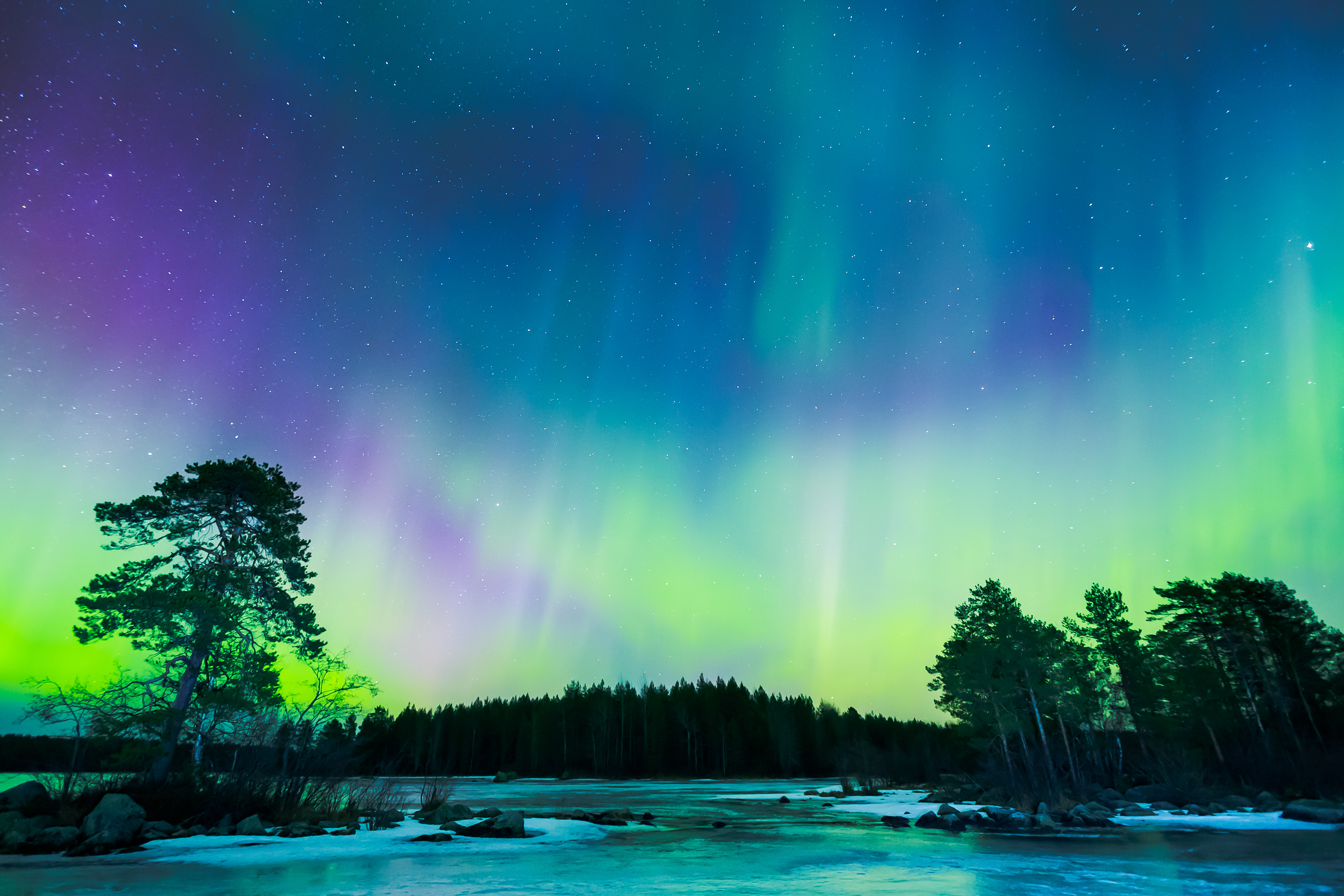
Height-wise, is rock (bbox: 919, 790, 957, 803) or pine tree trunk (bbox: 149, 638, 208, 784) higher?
pine tree trunk (bbox: 149, 638, 208, 784)

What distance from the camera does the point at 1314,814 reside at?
22.4m

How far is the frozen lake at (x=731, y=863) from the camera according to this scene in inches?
419

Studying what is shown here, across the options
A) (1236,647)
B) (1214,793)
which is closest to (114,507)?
(1214,793)

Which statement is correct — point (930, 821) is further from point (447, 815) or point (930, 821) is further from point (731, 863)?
point (447, 815)

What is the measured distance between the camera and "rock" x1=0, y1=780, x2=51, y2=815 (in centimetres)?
1731

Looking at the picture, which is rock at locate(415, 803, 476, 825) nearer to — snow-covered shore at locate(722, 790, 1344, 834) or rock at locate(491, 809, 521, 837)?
rock at locate(491, 809, 521, 837)

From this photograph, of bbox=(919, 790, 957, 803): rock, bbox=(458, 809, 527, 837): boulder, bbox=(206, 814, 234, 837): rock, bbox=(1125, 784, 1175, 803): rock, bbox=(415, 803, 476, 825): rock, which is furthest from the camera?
bbox=(919, 790, 957, 803): rock

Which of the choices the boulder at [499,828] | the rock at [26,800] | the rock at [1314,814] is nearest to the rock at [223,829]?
the rock at [26,800]

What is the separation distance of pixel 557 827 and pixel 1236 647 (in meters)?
47.8

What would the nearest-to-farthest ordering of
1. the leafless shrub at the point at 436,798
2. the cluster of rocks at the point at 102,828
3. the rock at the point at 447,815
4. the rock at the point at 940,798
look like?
the cluster of rocks at the point at 102,828 < the rock at the point at 447,815 < the leafless shrub at the point at 436,798 < the rock at the point at 940,798

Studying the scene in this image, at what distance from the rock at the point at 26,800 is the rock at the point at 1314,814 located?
38.7 m

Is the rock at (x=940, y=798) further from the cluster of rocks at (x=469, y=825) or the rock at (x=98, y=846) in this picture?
the rock at (x=98, y=846)

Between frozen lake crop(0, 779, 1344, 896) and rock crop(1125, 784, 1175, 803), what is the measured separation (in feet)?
32.2

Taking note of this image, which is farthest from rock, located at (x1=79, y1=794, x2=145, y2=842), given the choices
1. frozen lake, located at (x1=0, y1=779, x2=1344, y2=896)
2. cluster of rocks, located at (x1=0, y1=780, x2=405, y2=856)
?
frozen lake, located at (x1=0, y1=779, x2=1344, y2=896)
